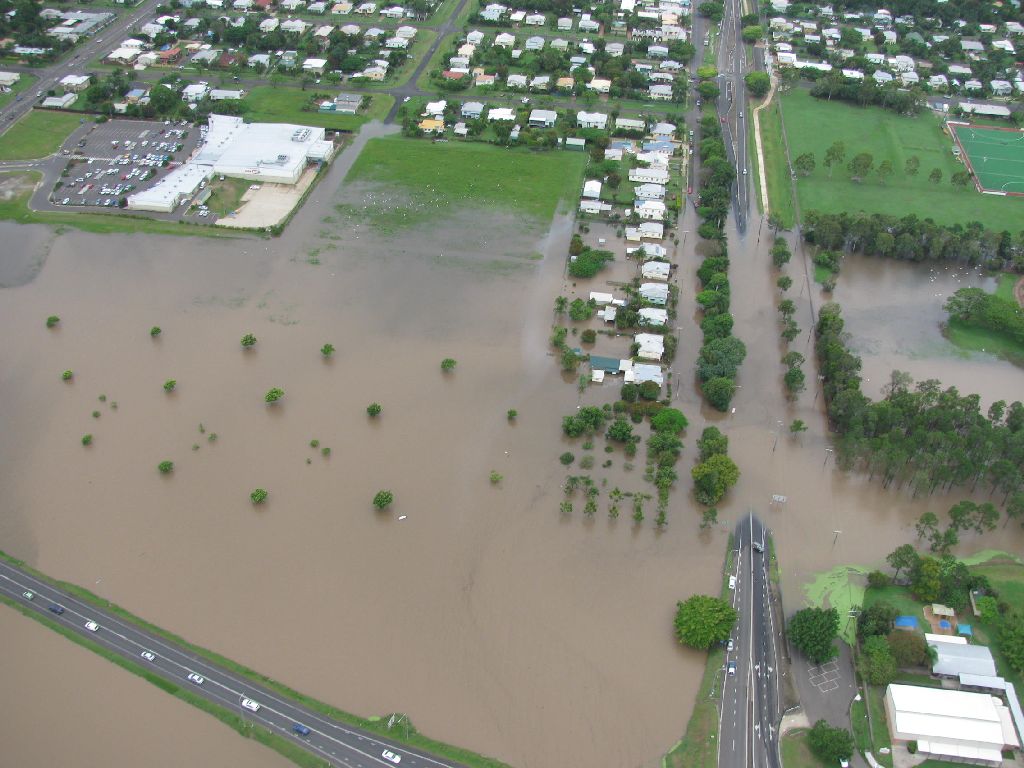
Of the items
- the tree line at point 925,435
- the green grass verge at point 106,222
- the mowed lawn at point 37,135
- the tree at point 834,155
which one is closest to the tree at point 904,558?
the tree line at point 925,435

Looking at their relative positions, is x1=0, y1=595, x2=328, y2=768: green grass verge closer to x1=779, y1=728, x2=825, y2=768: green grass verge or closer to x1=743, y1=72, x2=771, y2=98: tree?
x1=779, y1=728, x2=825, y2=768: green grass verge

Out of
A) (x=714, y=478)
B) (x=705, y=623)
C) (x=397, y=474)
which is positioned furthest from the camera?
(x=397, y=474)

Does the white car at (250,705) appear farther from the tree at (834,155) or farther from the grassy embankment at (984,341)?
the tree at (834,155)

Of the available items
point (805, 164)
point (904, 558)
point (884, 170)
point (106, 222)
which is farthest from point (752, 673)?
point (106, 222)

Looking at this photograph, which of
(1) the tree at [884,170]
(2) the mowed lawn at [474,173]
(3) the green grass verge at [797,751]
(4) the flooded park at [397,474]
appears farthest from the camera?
(1) the tree at [884,170]

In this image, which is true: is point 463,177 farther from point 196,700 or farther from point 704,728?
point 704,728

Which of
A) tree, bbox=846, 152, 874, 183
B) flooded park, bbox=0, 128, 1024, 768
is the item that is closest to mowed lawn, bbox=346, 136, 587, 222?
flooded park, bbox=0, 128, 1024, 768

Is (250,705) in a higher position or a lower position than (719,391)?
lower
